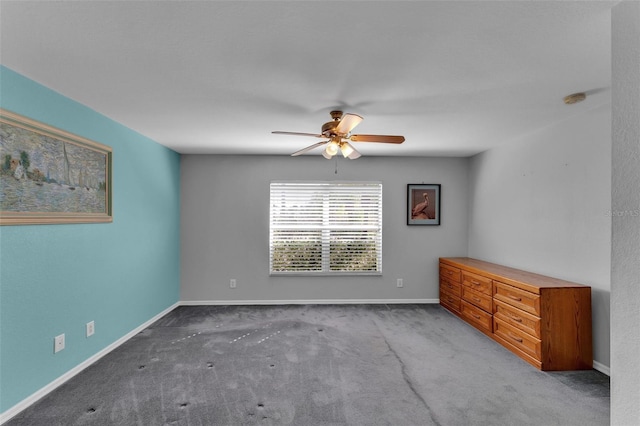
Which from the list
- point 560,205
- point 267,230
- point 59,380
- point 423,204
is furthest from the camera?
point 423,204

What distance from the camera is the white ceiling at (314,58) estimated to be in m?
1.53

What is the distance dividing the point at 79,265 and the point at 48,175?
2.68 feet

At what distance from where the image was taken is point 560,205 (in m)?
3.26

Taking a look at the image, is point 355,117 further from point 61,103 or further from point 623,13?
point 61,103

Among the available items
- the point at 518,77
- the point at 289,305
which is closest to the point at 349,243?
the point at 289,305

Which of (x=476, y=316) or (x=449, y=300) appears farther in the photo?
(x=449, y=300)

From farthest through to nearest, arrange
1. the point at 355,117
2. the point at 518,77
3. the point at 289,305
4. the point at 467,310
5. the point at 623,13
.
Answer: the point at 289,305 < the point at 467,310 < the point at 355,117 < the point at 518,77 < the point at 623,13

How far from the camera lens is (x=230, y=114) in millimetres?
3000

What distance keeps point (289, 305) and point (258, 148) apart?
2.40 m

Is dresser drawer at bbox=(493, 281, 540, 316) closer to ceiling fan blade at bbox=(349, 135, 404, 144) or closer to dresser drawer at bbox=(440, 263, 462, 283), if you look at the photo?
dresser drawer at bbox=(440, 263, 462, 283)

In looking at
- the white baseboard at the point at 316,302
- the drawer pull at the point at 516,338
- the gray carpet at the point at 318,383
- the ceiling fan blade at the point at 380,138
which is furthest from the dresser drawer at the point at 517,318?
the ceiling fan blade at the point at 380,138

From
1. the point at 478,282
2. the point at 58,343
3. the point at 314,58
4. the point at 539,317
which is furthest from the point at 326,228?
the point at 58,343

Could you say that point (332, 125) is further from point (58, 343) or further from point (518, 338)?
point (58, 343)

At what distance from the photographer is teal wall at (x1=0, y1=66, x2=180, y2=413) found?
2.17 meters
